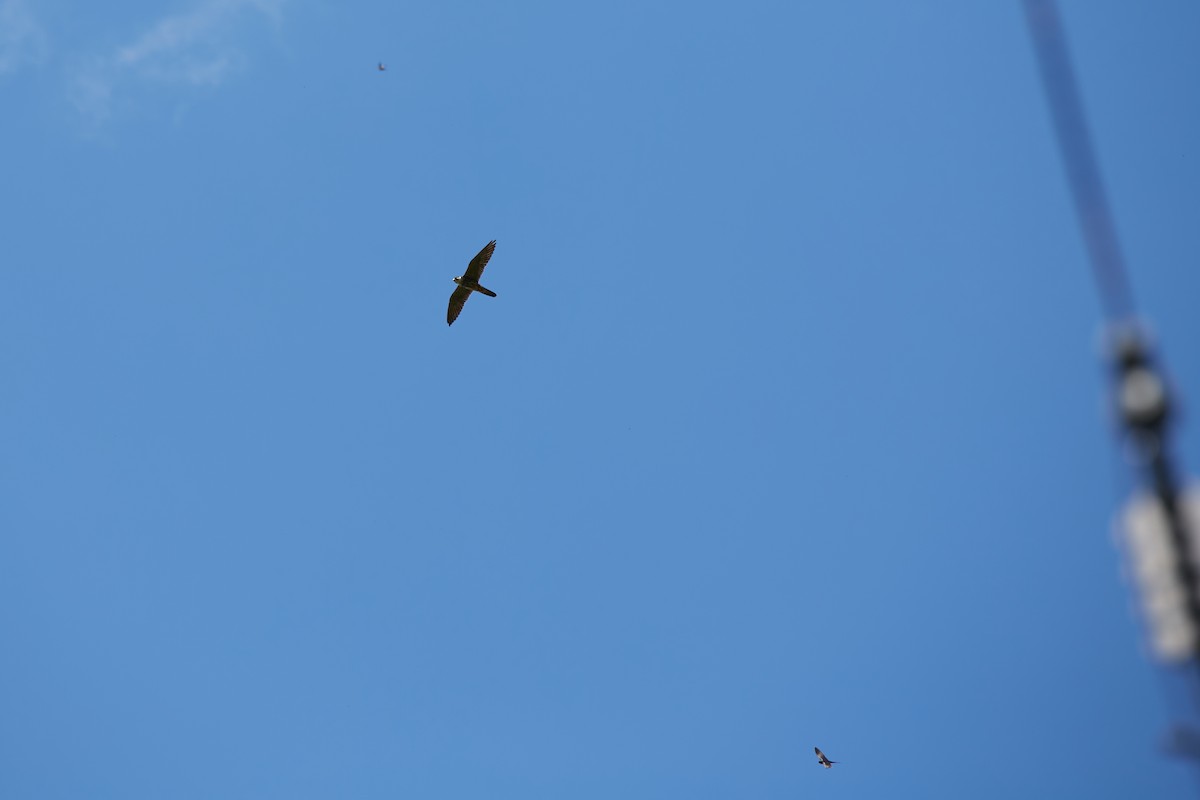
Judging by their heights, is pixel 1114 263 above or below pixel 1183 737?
above

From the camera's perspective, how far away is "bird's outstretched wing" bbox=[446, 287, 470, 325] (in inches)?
1300

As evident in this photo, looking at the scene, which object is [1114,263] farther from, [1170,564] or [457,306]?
[457,306]

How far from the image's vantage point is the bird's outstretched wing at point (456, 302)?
108 feet

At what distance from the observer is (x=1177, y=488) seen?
6055 mm

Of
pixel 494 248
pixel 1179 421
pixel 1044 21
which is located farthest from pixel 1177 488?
pixel 494 248

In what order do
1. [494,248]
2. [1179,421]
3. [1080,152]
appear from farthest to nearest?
[494,248], [1080,152], [1179,421]

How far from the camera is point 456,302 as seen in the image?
1312 inches

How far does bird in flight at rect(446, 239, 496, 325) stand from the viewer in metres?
31.8

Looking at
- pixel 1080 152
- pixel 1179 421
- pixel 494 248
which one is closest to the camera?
pixel 1179 421

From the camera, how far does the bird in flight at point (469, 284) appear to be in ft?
104

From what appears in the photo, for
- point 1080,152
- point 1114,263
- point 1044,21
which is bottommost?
point 1114,263

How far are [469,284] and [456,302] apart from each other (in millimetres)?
1012

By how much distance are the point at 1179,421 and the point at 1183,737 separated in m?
2.23

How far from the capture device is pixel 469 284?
32.6m
